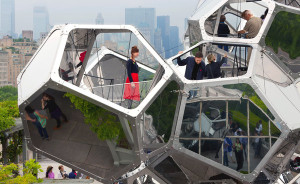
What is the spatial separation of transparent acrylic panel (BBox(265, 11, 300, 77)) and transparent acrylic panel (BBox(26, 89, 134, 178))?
6386 millimetres

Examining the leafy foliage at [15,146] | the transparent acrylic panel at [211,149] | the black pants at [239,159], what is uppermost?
the transparent acrylic panel at [211,149]

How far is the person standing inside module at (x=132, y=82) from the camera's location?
19.4 metres

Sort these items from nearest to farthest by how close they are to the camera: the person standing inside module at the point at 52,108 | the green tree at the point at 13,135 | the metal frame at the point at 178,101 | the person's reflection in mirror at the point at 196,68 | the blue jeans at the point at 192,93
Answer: the metal frame at the point at 178,101 < the person standing inside module at the point at 52,108 < the blue jeans at the point at 192,93 < the person's reflection in mirror at the point at 196,68 < the green tree at the point at 13,135

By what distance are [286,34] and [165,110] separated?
5333mm

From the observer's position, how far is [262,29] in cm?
2078

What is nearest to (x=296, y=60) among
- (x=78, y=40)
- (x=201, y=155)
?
(x=201, y=155)

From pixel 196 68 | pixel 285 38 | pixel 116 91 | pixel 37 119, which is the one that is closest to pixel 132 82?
pixel 116 91

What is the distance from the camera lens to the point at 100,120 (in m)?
19.4

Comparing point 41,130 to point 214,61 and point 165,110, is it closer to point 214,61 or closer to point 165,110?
point 165,110

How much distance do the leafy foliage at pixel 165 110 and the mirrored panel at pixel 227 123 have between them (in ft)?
1.47

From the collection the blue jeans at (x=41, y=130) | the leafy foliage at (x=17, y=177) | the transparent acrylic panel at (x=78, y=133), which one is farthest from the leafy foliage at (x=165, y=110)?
the leafy foliage at (x=17, y=177)

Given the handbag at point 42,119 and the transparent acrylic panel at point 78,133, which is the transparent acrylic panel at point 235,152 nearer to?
the transparent acrylic panel at point 78,133

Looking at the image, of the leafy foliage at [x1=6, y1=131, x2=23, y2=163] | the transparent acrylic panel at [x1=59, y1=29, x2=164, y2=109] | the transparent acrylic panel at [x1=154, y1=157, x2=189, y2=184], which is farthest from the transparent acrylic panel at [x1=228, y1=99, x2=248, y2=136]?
the leafy foliage at [x1=6, y1=131, x2=23, y2=163]

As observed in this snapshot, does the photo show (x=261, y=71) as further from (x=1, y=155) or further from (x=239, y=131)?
(x=1, y=155)
